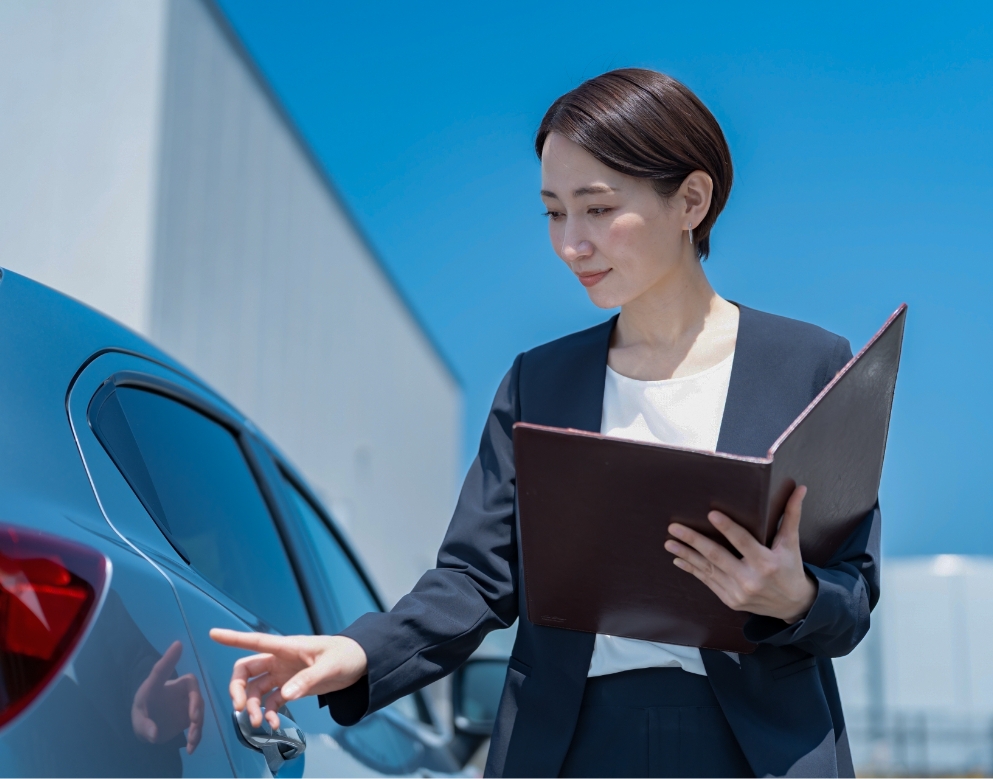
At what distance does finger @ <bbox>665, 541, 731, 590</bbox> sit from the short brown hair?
65cm

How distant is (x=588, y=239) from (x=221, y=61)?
23.9 ft

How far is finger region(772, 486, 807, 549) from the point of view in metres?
1.27

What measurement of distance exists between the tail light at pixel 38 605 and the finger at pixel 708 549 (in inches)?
28.0

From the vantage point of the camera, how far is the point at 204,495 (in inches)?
75.9

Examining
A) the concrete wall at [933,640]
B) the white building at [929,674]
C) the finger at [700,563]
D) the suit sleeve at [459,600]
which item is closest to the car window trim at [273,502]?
the suit sleeve at [459,600]

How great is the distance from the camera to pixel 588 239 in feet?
5.40

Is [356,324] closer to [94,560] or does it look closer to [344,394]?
[344,394]

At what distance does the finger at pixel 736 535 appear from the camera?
125 centimetres

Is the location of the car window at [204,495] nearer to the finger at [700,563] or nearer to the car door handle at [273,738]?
the car door handle at [273,738]

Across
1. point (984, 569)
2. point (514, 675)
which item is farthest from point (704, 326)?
point (984, 569)

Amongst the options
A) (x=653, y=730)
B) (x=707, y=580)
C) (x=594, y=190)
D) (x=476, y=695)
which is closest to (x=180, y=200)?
(x=476, y=695)

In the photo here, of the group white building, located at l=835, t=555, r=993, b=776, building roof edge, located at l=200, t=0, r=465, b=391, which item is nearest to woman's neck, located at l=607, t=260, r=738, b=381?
building roof edge, located at l=200, t=0, r=465, b=391

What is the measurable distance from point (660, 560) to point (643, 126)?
73 centimetres

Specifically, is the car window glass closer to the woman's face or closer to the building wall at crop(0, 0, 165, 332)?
the woman's face
